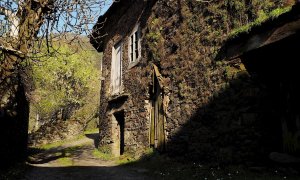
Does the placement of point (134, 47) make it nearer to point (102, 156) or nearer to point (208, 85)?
point (102, 156)

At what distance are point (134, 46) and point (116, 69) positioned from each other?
1938 mm

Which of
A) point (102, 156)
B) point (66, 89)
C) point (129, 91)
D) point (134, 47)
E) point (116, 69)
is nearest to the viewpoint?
point (129, 91)

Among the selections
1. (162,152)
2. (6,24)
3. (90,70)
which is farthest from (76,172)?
(90,70)

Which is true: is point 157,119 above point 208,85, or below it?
below

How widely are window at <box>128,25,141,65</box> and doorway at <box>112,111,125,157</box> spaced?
2.51 meters

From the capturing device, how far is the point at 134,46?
11.9 m

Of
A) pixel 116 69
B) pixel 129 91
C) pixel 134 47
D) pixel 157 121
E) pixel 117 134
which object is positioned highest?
pixel 134 47

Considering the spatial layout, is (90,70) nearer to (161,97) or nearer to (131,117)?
A: (131,117)

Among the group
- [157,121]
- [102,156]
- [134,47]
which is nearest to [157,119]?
[157,121]

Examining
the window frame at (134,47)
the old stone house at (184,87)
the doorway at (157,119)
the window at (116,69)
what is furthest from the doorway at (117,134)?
the doorway at (157,119)

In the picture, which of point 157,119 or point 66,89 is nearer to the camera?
point 157,119

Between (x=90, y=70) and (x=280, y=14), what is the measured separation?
2542 centimetres

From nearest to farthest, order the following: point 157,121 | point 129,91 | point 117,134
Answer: point 157,121, point 129,91, point 117,134

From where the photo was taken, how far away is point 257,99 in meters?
6.26
